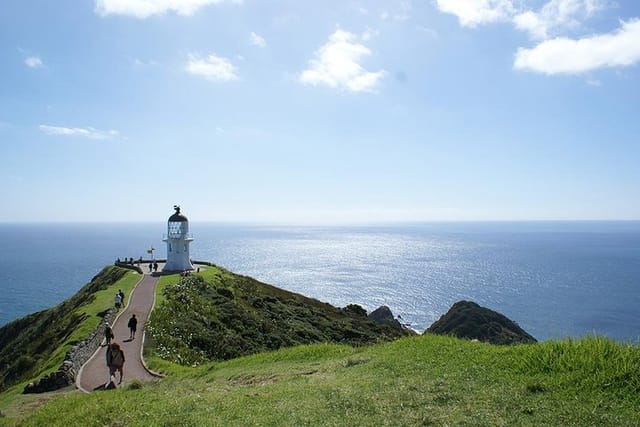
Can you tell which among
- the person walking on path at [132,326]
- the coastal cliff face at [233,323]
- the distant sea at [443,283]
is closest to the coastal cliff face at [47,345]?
the person walking on path at [132,326]

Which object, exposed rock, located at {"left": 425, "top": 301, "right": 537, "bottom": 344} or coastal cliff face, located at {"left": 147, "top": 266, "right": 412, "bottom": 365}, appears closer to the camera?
coastal cliff face, located at {"left": 147, "top": 266, "right": 412, "bottom": 365}

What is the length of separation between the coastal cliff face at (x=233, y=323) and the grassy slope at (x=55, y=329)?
444 cm

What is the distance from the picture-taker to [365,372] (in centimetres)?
1352

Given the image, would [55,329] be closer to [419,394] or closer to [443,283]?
[419,394]

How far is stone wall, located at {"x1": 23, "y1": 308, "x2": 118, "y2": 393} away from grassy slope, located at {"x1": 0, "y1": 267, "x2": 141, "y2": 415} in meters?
0.76

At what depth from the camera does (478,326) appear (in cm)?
6053

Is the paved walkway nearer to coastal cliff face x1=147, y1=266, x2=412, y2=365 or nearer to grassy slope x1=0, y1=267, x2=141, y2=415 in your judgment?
coastal cliff face x1=147, y1=266, x2=412, y2=365

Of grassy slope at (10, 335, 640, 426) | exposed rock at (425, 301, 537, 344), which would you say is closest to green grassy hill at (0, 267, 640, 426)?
grassy slope at (10, 335, 640, 426)

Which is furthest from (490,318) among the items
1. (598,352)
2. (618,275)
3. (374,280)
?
(618,275)

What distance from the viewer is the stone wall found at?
63.4 ft

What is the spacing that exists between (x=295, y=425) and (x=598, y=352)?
7225 mm

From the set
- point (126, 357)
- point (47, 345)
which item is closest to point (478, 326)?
point (126, 357)

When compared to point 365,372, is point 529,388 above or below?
above

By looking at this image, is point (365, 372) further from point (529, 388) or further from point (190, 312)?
point (190, 312)
